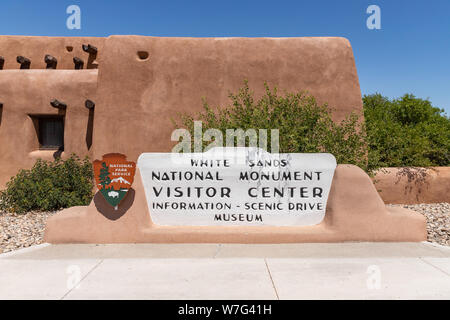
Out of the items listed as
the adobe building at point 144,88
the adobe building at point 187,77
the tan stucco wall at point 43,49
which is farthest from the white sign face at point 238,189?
the tan stucco wall at point 43,49

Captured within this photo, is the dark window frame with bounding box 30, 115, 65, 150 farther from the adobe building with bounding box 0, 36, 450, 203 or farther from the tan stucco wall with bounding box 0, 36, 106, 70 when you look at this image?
the tan stucco wall with bounding box 0, 36, 106, 70

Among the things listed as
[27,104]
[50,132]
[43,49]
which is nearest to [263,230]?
[50,132]

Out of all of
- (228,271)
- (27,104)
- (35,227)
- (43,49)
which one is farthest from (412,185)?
(43,49)

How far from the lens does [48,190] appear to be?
923 cm

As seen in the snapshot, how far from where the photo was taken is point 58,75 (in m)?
12.0

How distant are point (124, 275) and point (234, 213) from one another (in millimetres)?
2344

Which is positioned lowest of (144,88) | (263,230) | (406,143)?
(263,230)

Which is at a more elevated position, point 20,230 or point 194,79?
point 194,79

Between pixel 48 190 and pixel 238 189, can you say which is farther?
pixel 48 190

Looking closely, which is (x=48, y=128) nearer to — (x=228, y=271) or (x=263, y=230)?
(x=263, y=230)

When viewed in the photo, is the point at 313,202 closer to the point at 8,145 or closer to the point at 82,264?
the point at 82,264

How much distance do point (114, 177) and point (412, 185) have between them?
7.93 meters

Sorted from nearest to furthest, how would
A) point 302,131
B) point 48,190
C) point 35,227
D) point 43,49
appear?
point 302,131 → point 35,227 → point 48,190 → point 43,49

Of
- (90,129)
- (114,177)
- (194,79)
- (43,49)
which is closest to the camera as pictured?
(114,177)
